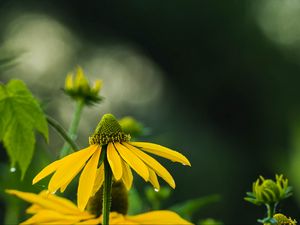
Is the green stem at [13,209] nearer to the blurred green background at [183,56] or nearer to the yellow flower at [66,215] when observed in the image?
the yellow flower at [66,215]

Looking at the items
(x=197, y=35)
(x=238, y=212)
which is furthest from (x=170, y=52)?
(x=238, y=212)

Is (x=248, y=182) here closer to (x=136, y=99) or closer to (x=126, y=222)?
(x=136, y=99)

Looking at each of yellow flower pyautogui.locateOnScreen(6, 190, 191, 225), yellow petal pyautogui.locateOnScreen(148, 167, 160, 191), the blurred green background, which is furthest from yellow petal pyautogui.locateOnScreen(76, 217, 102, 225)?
the blurred green background

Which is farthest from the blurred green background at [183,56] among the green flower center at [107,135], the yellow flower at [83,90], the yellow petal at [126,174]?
the yellow petal at [126,174]

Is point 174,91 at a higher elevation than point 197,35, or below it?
below

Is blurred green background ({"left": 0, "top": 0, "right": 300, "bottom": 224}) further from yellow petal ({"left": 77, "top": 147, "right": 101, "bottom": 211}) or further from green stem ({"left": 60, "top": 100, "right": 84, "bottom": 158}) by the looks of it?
yellow petal ({"left": 77, "top": 147, "right": 101, "bottom": 211})

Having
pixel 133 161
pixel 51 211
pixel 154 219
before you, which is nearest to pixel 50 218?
pixel 51 211

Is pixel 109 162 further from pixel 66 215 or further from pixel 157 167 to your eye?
pixel 66 215
